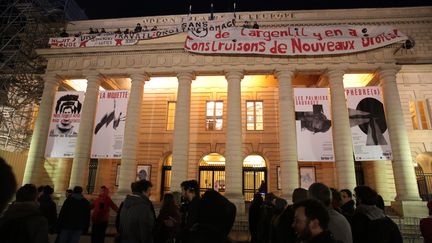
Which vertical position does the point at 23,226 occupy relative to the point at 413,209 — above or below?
above

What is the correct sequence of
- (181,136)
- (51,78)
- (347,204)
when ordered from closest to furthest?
(347,204)
(181,136)
(51,78)

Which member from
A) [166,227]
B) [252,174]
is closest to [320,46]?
[252,174]

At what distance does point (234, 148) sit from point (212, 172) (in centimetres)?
535

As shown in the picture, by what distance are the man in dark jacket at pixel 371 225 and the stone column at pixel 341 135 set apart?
12.5m

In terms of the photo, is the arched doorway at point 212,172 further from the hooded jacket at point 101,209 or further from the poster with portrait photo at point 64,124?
the hooded jacket at point 101,209

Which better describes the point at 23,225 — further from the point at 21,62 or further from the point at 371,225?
the point at 21,62

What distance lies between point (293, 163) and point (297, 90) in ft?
14.4

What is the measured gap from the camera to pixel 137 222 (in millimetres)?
4738

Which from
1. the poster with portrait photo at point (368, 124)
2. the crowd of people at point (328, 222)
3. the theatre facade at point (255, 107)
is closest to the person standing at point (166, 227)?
the crowd of people at point (328, 222)

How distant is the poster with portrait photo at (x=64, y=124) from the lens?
17562 mm

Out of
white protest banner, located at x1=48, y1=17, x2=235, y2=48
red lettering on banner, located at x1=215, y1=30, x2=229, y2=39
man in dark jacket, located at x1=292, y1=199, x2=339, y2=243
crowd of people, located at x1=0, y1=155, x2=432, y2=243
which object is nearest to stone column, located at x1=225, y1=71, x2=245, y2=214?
red lettering on banner, located at x1=215, y1=30, x2=229, y2=39

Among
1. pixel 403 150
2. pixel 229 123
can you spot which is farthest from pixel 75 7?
pixel 403 150

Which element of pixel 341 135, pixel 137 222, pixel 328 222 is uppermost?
pixel 341 135

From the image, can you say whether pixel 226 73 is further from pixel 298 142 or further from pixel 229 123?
pixel 298 142
